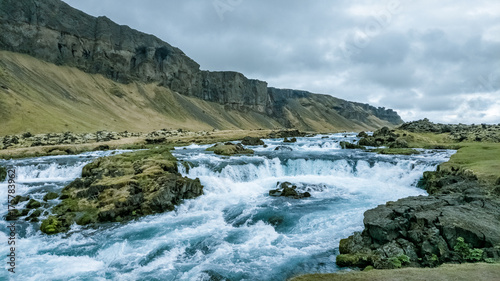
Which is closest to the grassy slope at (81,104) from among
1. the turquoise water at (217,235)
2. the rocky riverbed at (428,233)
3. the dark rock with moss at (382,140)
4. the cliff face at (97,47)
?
the cliff face at (97,47)

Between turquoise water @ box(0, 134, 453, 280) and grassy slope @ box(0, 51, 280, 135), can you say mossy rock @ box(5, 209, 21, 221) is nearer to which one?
turquoise water @ box(0, 134, 453, 280)

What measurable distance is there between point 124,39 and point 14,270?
525 ft

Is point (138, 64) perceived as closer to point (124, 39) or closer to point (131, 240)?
point (124, 39)

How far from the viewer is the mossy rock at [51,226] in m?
19.0

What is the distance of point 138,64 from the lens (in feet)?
514

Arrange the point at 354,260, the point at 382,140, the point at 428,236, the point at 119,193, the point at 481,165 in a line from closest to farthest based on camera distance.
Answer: the point at 428,236
the point at 354,260
the point at 119,193
the point at 481,165
the point at 382,140

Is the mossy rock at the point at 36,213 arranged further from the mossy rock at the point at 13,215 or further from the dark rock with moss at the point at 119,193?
the mossy rock at the point at 13,215

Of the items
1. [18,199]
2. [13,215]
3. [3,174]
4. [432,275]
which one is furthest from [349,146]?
[3,174]

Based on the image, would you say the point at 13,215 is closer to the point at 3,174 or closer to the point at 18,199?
the point at 18,199

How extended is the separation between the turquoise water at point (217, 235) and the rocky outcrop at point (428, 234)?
2.00 meters

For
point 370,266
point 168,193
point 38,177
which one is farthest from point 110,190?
point 370,266

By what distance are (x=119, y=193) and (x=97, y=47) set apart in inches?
5558

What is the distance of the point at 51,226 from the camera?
19.2 meters

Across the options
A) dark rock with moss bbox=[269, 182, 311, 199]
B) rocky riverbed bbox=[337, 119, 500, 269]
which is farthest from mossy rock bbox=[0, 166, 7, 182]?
rocky riverbed bbox=[337, 119, 500, 269]
